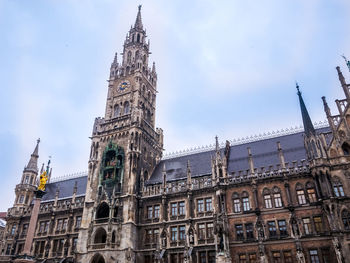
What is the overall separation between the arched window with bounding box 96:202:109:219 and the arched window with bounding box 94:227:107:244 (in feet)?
6.86

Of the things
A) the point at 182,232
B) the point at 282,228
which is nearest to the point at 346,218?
the point at 282,228

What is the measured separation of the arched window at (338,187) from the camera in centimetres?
3188

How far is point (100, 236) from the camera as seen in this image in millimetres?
41344

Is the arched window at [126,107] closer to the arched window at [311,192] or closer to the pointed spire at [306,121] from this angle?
the pointed spire at [306,121]

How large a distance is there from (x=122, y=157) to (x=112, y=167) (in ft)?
6.79

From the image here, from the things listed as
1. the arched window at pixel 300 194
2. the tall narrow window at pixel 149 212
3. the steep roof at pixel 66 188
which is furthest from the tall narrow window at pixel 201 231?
the steep roof at pixel 66 188

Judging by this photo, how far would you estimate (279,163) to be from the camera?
126 ft

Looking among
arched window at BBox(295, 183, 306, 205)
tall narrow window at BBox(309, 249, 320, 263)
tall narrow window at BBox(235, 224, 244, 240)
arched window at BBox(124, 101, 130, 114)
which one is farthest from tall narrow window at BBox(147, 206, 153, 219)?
tall narrow window at BBox(309, 249, 320, 263)

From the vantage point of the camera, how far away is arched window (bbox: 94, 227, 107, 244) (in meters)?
40.5

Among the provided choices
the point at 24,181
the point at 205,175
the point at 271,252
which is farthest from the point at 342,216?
the point at 24,181

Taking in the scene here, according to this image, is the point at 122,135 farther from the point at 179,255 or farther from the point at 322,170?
the point at 322,170

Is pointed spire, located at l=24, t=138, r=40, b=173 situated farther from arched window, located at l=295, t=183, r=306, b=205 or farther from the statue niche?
Result: arched window, located at l=295, t=183, r=306, b=205

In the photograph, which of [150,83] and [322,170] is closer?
[322,170]

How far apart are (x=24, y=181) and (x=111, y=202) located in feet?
79.4
